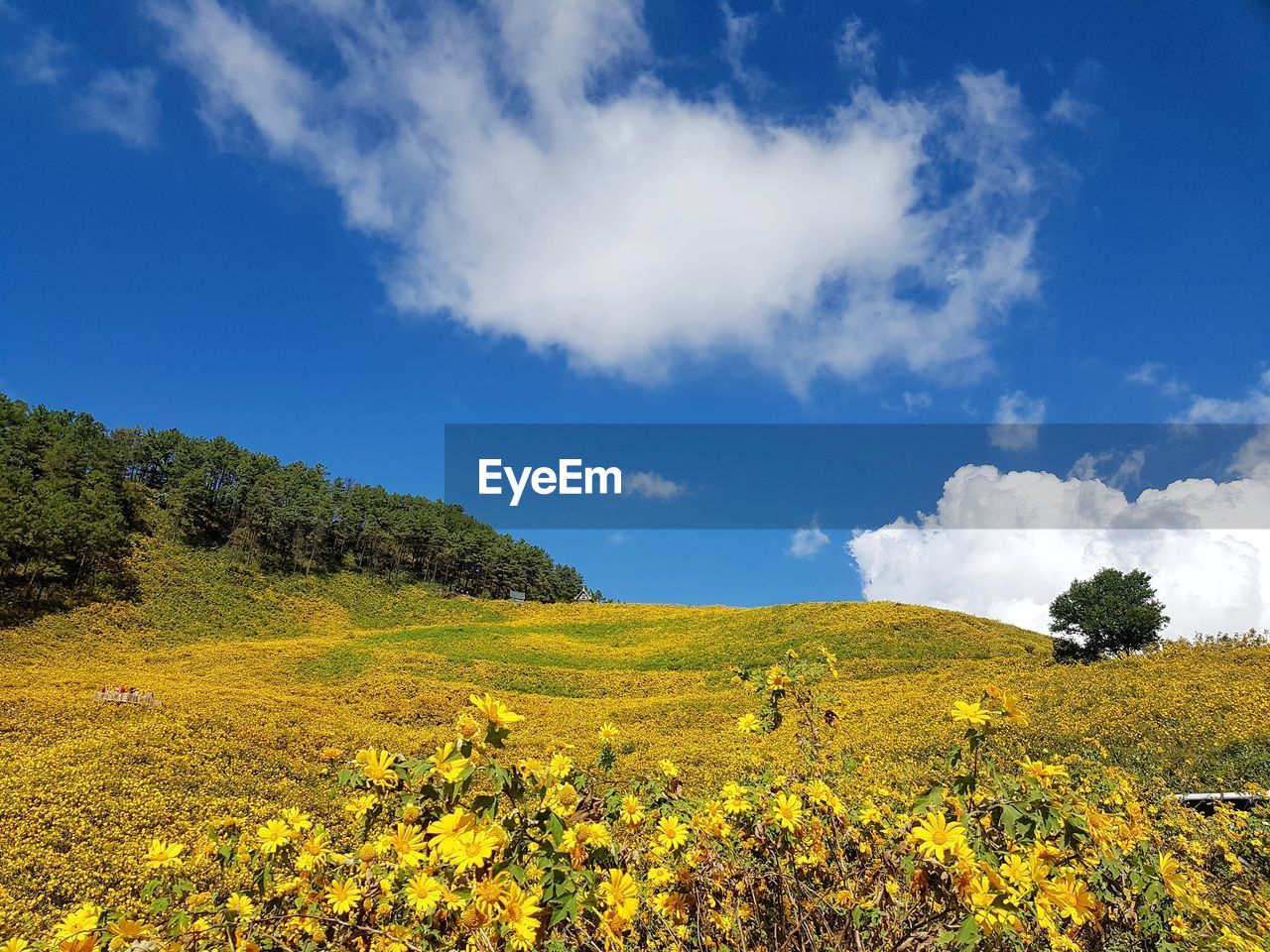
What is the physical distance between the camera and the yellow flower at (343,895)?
2357mm

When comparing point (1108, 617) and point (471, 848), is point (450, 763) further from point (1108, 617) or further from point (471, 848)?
point (1108, 617)

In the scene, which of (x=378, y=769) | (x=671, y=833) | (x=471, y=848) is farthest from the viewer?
(x=671, y=833)

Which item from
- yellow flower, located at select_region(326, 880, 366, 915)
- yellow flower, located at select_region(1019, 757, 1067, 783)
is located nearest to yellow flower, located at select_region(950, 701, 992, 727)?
yellow flower, located at select_region(1019, 757, 1067, 783)

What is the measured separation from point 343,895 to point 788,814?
1.84 m

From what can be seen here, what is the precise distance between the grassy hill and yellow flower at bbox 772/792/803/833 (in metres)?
1.04

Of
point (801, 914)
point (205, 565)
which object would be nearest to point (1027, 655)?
point (801, 914)

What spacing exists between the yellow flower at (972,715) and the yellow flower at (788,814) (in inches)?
41.2

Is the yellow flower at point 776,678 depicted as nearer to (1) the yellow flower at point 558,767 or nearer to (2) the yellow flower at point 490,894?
(1) the yellow flower at point 558,767

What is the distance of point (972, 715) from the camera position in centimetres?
218

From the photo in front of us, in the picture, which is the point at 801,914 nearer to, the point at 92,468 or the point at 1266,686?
the point at 1266,686

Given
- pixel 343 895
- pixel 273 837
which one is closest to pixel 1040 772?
pixel 343 895

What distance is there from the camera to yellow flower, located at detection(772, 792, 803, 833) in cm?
293

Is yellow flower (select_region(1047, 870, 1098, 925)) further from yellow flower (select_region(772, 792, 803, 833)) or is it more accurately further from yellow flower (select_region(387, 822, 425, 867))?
yellow flower (select_region(387, 822, 425, 867))

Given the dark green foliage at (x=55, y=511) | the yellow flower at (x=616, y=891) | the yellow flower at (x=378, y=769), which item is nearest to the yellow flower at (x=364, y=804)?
the yellow flower at (x=378, y=769)
